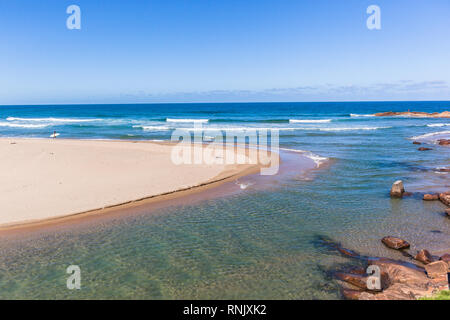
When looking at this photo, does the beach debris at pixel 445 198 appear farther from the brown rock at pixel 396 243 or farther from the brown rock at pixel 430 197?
the brown rock at pixel 396 243

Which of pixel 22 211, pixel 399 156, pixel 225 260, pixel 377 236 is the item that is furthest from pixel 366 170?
pixel 22 211

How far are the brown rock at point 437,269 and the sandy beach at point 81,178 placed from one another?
28.5 feet

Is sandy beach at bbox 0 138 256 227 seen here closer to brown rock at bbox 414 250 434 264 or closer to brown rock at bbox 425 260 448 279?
→ brown rock at bbox 414 250 434 264

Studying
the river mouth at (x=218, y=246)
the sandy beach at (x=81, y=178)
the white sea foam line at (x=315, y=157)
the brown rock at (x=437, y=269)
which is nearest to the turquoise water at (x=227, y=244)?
the river mouth at (x=218, y=246)

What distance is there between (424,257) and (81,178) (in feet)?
40.2

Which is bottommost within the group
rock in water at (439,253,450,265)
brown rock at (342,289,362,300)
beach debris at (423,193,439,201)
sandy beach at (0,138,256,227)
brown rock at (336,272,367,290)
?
brown rock at (342,289,362,300)

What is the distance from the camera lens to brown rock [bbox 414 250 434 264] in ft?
22.9

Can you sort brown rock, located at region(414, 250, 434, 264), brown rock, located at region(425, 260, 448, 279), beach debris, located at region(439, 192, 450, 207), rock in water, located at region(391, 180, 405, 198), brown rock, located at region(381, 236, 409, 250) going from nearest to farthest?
brown rock, located at region(425, 260, 448, 279) < brown rock, located at region(414, 250, 434, 264) < brown rock, located at region(381, 236, 409, 250) < beach debris, located at region(439, 192, 450, 207) < rock in water, located at region(391, 180, 405, 198)

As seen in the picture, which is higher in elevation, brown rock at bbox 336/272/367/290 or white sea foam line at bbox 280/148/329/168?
white sea foam line at bbox 280/148/329/168

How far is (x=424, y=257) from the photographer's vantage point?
7.02m

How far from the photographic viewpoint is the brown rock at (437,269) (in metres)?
6.30

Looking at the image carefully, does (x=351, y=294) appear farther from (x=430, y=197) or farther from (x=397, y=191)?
(x=430, y=197)

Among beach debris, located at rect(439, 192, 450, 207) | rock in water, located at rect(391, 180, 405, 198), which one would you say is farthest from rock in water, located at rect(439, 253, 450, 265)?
rock in water, located at rect(391, 180, 405, 198)

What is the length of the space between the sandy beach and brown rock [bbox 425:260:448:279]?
28.5 feet
